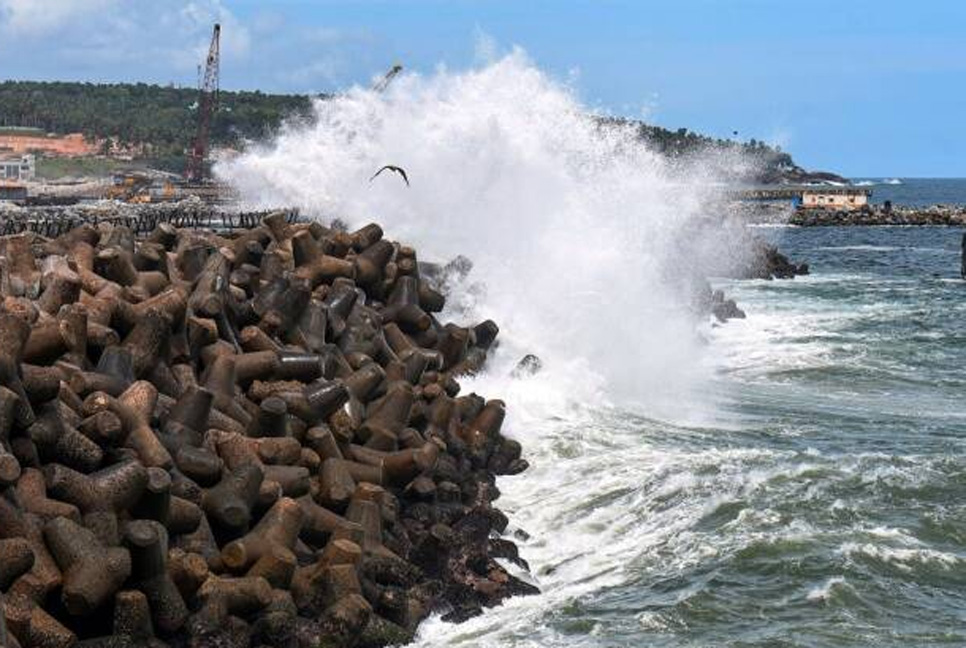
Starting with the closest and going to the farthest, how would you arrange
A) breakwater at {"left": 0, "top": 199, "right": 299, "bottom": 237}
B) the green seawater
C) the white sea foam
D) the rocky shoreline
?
the green seawater, the white sea foam, breakwater at {"left": 0, "top": 199, "right": 299, "bottom": 237}, the rocky shoreline

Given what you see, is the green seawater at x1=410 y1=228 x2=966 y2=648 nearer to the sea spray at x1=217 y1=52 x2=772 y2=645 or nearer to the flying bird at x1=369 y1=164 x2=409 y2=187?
the sea spray at x1=217 y1=52 x2=772 y2=645

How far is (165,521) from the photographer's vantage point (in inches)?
397

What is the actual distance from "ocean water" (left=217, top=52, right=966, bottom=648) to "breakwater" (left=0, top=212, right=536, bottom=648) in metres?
0.77

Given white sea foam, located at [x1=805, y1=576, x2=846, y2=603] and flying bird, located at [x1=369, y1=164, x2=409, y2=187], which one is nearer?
white sea foam, located at [x1=805, y1=576, x2=846, y2=603]

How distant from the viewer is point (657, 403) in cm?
2122

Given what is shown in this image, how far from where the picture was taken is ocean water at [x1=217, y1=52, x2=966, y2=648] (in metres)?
11.9

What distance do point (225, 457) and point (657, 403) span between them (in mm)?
10692

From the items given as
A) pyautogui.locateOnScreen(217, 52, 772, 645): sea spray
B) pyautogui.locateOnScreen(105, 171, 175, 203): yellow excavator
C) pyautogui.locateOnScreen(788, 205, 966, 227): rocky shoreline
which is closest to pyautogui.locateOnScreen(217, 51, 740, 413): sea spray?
pyautogui.locateOnScreen(217, 52, 772, 645): sea spray

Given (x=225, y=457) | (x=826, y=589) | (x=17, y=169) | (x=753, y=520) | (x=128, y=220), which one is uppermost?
(x=17, y=169)

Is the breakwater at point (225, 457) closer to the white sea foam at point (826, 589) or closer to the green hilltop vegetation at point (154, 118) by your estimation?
the white sea foam at point (826, 589)

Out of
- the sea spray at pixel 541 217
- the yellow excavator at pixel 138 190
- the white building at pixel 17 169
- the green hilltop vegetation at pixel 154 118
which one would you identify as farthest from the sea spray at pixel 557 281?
the green hilltop vegetation at pixel 154 118

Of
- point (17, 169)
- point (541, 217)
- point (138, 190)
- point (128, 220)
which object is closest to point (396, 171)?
point (541, 217)

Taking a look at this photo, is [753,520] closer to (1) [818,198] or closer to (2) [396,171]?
(2) [396,171]

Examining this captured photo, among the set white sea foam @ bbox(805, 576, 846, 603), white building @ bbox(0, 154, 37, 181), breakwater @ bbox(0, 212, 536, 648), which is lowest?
white sea foam @ bbox(805, 576, 846, 603)
